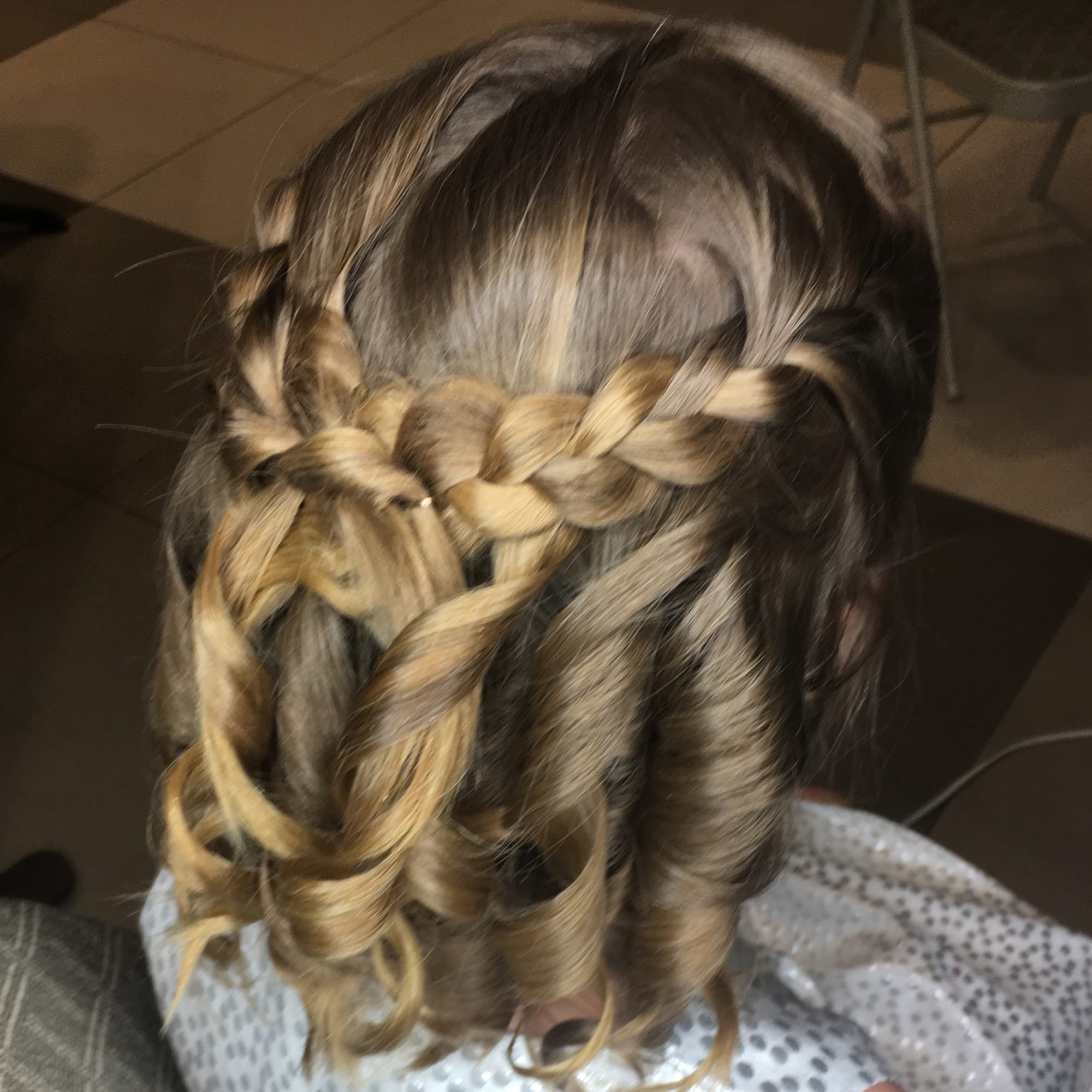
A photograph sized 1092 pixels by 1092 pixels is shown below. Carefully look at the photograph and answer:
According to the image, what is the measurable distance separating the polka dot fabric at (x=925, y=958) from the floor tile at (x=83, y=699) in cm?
80

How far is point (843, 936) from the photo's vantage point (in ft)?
3.10

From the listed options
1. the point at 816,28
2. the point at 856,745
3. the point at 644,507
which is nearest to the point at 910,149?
the point at 816,28

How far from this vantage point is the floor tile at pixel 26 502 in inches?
66.9

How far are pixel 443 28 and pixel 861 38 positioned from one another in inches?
44.8

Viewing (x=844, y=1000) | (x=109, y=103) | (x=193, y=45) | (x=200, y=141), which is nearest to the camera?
(x=844, y=1000)

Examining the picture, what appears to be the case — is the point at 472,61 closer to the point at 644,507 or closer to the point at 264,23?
the point at 644,507

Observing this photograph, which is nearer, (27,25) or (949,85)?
(949,85)

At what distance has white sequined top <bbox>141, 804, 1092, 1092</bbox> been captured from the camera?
2.01ft

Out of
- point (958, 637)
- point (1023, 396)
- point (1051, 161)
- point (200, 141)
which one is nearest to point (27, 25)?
point (200, 141)

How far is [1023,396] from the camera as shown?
5.74 ft

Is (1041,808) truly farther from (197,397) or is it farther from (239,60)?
(239,60)

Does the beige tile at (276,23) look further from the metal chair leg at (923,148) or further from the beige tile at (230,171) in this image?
the metal chair leg at (923,148)

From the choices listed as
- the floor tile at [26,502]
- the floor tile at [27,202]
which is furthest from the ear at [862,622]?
the floor tile at [27,202]

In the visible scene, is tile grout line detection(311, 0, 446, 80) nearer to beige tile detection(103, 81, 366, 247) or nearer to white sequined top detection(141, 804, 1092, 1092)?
beige tile detection(103, 81, 366, 247)
